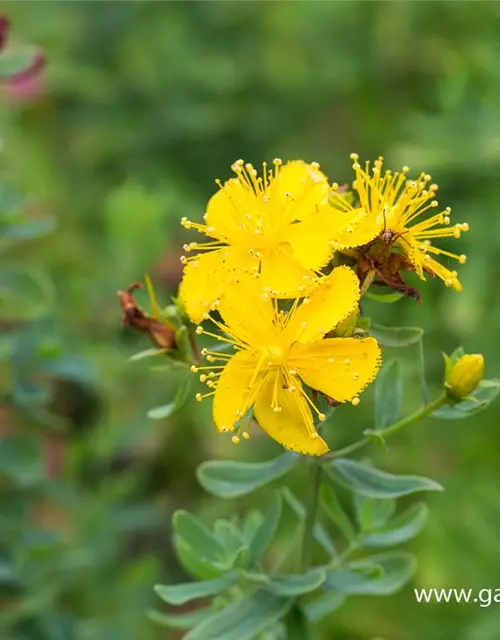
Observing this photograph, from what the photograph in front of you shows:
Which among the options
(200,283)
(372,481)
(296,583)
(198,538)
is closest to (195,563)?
(198,538)

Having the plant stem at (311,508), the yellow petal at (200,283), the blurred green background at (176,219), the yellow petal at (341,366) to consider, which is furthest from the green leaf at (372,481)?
the blurred green background at (176,219)

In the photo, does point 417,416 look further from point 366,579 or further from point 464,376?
point 366,579

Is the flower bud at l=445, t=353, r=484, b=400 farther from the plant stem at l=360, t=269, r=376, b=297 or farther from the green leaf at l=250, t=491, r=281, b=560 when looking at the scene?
the green leaf at l=250, t=491, r=281, b=560

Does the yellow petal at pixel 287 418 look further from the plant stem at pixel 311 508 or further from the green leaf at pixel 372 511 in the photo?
the green leaf at pixel 372 511

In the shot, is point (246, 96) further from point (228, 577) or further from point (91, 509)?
point (228, 577)

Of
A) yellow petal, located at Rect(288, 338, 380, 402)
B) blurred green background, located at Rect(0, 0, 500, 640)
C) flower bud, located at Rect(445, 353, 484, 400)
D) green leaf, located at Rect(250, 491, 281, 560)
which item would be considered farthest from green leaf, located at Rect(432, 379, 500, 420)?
blurred green background, located at Rect(0, 0, 500, 640)

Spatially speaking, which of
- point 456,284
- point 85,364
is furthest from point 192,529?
point 85,364
